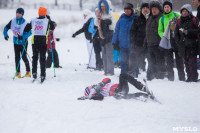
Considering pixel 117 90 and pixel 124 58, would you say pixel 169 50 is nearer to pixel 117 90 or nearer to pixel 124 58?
pixel 124 58

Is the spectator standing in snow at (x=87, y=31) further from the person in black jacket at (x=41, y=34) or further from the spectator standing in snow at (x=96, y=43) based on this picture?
the person in black jacket at (x=41, y=34)

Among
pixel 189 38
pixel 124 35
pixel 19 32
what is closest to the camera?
pixel 189 38

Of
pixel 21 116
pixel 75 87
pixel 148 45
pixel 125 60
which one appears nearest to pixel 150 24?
pixel 148 45

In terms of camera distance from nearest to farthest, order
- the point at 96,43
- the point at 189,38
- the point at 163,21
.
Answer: the point at 189,38 < the point at 163,21 < the point at 96,43

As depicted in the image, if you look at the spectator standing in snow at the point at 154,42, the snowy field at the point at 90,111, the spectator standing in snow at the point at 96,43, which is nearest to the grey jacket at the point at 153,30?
the spectator standing in snow at the point at 154,42

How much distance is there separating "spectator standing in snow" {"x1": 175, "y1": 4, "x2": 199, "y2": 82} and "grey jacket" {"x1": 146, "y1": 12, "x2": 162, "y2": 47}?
57cm

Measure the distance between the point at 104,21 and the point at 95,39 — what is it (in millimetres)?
1248

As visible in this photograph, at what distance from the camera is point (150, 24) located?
7.54 meters

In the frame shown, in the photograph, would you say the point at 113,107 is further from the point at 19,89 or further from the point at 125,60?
the point at 125,60

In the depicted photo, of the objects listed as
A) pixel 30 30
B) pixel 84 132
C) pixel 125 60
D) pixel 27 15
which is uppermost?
pixel 27 15

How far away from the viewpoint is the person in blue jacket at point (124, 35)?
7875mm

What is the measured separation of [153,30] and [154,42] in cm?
29

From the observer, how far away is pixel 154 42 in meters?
7.52

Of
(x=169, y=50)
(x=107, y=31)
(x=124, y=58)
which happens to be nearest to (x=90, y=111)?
(x=169, y=50)
